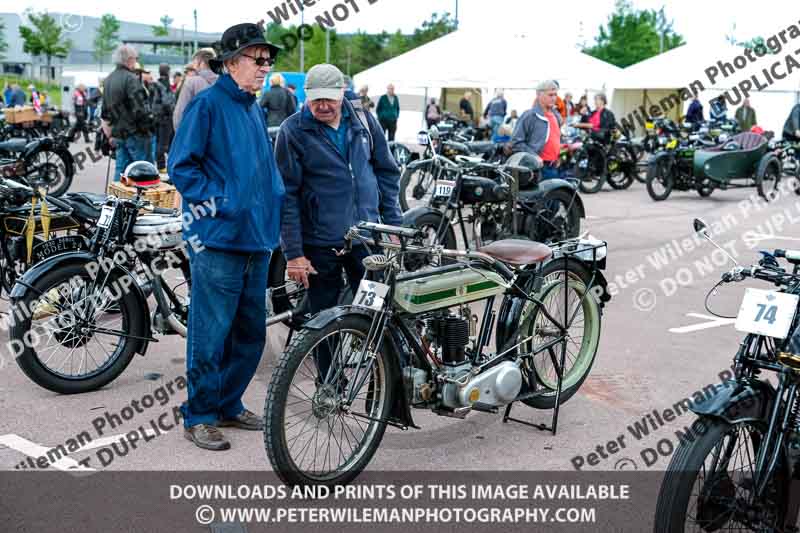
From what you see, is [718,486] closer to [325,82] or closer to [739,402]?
[739,402]

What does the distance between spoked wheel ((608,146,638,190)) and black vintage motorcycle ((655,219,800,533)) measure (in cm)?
1435

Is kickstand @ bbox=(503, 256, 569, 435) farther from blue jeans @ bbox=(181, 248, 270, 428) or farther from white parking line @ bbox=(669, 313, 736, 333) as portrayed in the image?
white parking line @ bbox=(669, 313, 736, 333)

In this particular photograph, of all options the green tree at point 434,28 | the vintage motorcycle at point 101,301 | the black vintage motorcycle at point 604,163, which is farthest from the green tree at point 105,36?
the vintage motorcycle at point 101,301

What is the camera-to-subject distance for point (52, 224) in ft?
20.8

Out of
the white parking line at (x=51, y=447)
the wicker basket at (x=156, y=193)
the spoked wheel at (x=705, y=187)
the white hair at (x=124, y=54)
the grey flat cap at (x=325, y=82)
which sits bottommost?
the white parking line at (x=51, y=447)

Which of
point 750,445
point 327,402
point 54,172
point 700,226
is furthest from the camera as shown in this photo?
point 54,172

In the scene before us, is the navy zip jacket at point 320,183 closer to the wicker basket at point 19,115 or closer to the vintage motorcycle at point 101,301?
the vintage motorcycle at point 101,301

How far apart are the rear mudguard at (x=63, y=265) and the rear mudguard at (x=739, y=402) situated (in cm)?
330

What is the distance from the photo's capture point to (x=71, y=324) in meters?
5.34

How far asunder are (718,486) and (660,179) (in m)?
13.6

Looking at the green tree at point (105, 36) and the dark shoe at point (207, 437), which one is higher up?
the green tree at point (105, 36)

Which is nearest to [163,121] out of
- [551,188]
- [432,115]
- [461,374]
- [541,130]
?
[541,130]

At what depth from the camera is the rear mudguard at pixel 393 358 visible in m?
4.04

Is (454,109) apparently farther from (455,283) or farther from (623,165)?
(455,283)
